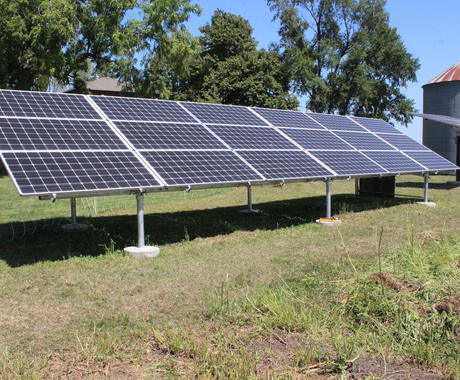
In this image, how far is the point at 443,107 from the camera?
120 feet

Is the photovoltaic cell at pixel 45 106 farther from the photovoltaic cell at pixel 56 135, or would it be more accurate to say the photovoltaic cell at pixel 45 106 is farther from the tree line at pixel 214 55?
the tree line at pixel 214 55

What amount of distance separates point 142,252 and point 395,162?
415 inches

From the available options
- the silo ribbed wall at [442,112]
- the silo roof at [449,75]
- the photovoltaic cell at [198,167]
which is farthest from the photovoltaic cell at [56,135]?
the silo roof at [449,75]

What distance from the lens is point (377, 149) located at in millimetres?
17422

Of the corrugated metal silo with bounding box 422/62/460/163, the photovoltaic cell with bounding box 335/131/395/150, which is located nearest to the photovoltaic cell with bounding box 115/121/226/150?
the photovoltaic cell with bounding box 335/131/395/150

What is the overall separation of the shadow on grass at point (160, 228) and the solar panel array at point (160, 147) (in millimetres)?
1924

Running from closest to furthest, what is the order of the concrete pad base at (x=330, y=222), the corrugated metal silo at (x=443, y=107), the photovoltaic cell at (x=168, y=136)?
the photovoltaic cell at (x=168, y=136)
the concrete pad base at (x=330, y=222)
the corrugated metal silo at (x=443, y=107)

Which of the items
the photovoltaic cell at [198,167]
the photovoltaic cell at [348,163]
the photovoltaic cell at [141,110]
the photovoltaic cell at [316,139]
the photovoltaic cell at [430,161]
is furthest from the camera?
the photovoltaic cell at [430,161]

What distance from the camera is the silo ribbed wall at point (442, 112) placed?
35750mm

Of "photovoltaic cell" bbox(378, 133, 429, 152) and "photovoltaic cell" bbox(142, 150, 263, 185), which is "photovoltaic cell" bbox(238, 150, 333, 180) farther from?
"photovoltaic cell" bbox(378, 133, 429, 152)

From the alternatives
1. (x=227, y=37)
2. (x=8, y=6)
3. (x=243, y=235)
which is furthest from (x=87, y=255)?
(x=227, y=37)

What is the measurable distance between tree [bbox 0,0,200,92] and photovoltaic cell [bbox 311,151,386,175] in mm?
20846

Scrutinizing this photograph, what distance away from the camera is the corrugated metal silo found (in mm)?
35719

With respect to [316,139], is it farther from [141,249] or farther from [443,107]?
[443,107]
